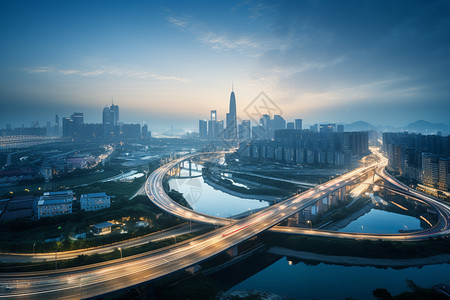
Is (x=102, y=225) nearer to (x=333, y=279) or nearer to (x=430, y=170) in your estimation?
(x=333, y=279)

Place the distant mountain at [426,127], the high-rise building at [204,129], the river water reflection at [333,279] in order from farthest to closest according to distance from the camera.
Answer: the distant mountain at [426,127] < the high-rise building at [204,129] < the river water reflection at [333,279]

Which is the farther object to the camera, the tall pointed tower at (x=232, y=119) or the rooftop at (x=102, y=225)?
the tall pointed tower at (x=232, y=119)

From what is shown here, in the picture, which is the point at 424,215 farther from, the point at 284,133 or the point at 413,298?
the point at 284,133

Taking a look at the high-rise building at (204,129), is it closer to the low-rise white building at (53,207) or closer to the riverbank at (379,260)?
the low-rise white building at (53,207)

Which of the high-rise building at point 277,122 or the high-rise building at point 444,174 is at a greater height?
the high-rise building at point 277,122

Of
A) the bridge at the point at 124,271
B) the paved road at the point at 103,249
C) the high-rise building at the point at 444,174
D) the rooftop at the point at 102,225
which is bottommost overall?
the paved road at the point at 103,249

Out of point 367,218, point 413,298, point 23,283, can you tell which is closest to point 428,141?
point 367,218

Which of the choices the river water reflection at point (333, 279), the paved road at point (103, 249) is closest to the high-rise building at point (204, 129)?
the paved road at point (103, 249)

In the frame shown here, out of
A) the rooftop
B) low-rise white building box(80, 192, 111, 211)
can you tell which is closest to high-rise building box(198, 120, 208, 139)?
low-rise white building box(80, 192, 111, 211)

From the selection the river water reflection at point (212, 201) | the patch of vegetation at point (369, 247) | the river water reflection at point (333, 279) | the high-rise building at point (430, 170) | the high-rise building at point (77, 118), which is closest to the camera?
the river water reflection at point (333, 279)
